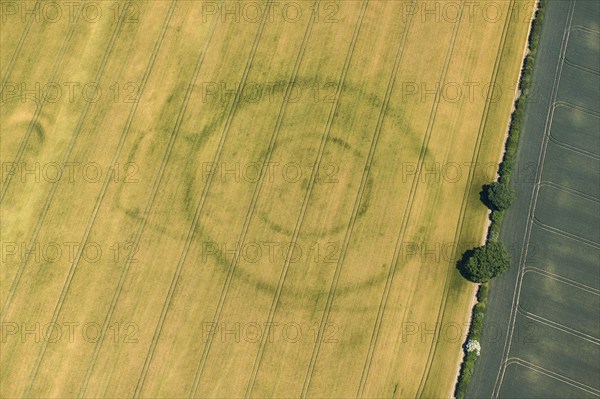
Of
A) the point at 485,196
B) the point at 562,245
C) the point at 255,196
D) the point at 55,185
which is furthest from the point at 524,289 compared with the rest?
the point at 55,185

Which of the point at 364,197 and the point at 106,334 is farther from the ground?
the point at 364,197

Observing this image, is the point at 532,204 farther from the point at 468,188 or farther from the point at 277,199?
the point at 277,199

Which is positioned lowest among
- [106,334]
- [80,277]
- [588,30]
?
[106,334]

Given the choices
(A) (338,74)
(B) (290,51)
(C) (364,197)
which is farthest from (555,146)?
(B) (290,51)

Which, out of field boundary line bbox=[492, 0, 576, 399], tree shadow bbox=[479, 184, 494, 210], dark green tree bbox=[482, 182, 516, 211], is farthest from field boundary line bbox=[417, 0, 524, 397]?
field boundary line bbox=[492, 0, 576, 399]

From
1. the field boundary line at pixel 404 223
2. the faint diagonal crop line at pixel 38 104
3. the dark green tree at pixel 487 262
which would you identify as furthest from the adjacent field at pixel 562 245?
the faint diagonal crop line at pixel 38 104

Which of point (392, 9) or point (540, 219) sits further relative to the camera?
point (392, 9)

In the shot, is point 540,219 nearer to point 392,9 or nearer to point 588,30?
point 588,30
